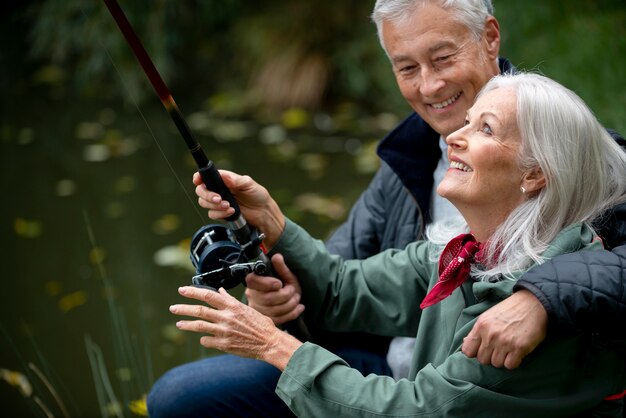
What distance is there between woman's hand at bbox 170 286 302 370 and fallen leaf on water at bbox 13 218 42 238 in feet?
12.6

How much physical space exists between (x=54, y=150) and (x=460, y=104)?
537 centimetres

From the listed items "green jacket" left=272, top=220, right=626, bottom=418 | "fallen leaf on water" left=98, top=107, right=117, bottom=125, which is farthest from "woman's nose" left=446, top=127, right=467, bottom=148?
"fallen leaf on water" left=98, top=107, right=117, bottom=125

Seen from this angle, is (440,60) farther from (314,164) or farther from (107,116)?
(107,116)

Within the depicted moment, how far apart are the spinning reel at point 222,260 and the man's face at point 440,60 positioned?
0.61 m

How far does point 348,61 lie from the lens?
304 inches


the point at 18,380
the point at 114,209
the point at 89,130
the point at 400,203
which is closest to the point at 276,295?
the point at 400,203

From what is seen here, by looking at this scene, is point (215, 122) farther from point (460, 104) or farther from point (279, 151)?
point (460, 104)

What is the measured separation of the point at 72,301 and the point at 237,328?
2.93m

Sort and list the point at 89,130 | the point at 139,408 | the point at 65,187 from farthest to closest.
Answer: the point at 89,130 → the point at 65,187 → the point at 139,408

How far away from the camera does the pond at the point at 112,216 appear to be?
3.82m

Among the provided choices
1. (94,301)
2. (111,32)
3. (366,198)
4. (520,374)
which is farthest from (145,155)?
(520,374)

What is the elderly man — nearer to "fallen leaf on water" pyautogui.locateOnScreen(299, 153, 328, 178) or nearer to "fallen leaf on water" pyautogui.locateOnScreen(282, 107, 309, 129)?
"fallen leaf on water" pyautogui.locateOnScreen(299, 153, 328, 178)

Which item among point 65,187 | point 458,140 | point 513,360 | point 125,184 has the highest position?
point 458,140

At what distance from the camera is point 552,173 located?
6.13 feet
